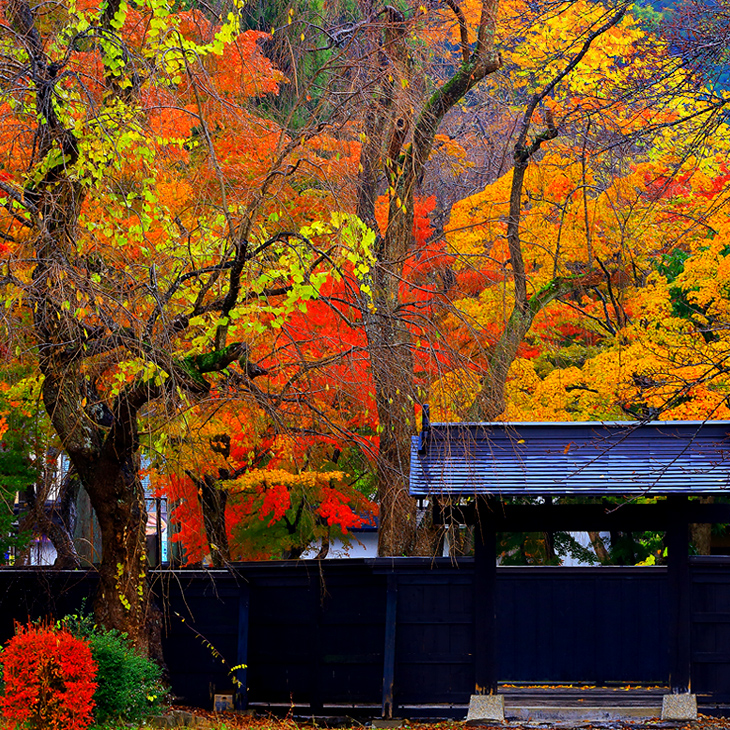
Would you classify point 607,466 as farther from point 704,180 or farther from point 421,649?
point 704,180

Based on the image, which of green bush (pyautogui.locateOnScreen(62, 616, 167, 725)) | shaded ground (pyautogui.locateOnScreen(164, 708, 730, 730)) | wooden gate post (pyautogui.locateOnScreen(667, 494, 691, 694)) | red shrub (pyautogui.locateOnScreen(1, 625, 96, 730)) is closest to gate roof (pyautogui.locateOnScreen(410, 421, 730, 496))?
wooden gate post (pyautogui.locateOnScreen(667, 494, 691, 694))

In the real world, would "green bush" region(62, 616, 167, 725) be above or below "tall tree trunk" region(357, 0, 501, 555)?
below

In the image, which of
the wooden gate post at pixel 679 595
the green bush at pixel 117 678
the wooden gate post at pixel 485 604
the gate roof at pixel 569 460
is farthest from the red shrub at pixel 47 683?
the wooden gate post at pixel 679 595

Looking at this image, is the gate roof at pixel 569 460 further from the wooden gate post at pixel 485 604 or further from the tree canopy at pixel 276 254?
the wooden gate post at pixel 485 604

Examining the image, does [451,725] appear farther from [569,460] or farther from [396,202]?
[396,202]

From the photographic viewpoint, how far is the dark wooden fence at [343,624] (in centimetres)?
1176

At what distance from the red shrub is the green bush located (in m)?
0.48

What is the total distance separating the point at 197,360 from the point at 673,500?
6100 mm

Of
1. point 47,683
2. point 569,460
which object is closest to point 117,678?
point 47,683

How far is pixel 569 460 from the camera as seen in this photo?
10.6 m

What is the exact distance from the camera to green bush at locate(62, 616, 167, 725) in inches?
338

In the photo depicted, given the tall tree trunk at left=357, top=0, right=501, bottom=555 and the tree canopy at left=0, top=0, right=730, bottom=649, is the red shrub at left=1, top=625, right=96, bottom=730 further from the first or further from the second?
the tall tree trunk at left=357, top=0, right=501, bottom=555

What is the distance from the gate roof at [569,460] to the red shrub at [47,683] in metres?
3.91

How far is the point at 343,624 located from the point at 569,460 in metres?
3.85
